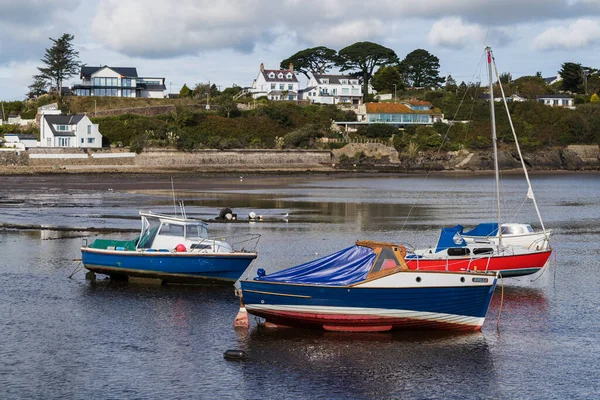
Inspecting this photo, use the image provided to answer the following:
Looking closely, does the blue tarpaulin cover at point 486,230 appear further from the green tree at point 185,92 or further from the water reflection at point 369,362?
the green tree at point 185,92

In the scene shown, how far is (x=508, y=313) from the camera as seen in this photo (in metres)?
22.7

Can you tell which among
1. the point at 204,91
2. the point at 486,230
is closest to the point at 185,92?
the point at 204,91

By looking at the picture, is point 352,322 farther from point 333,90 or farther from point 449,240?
point 333,90

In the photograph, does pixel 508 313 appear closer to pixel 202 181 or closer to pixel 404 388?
pixel 404 388

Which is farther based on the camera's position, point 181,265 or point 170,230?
point 170,230

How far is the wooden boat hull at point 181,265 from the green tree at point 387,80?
385 feet

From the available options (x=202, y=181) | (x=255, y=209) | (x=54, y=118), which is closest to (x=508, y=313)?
(x=255, y=209)

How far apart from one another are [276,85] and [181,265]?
109909mm

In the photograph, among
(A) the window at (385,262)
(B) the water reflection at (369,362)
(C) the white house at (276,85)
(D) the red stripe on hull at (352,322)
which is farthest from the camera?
(C) the white house at (276,85)

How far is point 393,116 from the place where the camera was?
121 metres

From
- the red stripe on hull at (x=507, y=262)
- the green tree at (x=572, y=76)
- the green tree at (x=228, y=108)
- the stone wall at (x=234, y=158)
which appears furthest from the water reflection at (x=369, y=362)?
the green tree at (x=572, y=76)

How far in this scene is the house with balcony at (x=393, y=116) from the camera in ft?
395

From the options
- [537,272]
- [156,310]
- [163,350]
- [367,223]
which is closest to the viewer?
[163,350]

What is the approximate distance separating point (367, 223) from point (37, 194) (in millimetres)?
28731
